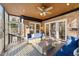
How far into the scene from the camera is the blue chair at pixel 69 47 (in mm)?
2793

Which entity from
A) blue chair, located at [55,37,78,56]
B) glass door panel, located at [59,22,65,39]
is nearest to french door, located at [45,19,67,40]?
glass door panel, located at [59,22,65,39]

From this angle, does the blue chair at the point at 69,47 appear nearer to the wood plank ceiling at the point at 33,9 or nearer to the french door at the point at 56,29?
the french door at the point at 56,29

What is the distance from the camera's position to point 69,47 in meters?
2.81

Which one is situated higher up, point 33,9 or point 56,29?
point 33,9

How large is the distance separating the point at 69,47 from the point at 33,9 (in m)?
1.05

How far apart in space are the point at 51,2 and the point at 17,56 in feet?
4.23

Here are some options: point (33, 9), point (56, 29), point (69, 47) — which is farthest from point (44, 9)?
point (69, 47)

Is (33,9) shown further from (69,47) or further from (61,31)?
(69,47)

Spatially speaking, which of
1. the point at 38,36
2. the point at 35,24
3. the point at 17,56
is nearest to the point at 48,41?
the point at 38,36

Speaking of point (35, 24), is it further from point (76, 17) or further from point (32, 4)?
point (76, 17)

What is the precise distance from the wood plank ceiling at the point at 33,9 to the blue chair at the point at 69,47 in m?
0.61

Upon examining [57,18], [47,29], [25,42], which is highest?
[57,18]

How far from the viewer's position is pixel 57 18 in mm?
2783

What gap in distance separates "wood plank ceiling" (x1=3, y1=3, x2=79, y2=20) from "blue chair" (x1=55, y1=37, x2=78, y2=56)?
2.00ft
